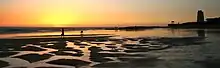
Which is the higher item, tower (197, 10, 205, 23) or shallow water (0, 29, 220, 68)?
tower (197, 10, 205, 23)

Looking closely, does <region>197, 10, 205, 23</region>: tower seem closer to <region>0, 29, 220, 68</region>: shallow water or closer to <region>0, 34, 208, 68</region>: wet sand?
<region>0, 29, 220, 68</region>: shallow water

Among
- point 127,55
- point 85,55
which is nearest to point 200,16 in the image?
point 127,55

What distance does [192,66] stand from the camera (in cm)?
1600

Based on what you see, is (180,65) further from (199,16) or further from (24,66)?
(199,16)

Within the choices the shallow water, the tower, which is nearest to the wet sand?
the shallow water

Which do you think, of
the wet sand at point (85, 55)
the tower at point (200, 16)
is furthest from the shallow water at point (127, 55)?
the tower at point (200, 16)

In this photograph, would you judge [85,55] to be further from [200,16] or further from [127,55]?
[200,16]

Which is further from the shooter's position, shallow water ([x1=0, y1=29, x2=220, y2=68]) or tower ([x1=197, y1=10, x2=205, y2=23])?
tower ([x1=197, y1=10, x2=205, y2=23])

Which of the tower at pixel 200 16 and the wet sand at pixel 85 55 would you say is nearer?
the wet sand at pixel 85 55

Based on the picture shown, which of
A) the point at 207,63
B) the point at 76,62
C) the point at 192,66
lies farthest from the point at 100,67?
the point at 207,63

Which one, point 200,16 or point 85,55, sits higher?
point 200,16

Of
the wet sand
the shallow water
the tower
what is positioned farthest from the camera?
the tower

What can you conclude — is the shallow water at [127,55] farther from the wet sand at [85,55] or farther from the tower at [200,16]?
the tower at [200,16]

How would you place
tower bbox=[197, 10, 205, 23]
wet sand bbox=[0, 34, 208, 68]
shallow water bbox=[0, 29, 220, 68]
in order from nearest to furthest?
shallow water bbox=[0, 29, 220, 68] → wet sand bbox=[0, 34, 208, 68] → tower bbox=[197, 10, 205, 23]
